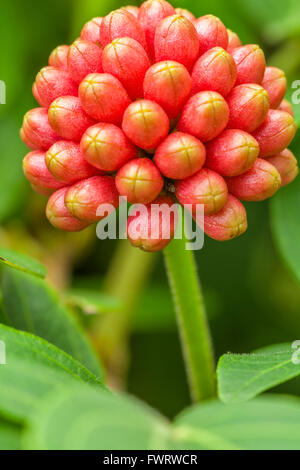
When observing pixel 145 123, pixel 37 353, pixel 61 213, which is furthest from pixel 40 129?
pixel 37 353

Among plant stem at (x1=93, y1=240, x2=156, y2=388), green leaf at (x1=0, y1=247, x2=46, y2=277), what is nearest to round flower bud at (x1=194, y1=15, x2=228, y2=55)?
green leaf at (x1=0, y1=247, x2=46, y2=277)

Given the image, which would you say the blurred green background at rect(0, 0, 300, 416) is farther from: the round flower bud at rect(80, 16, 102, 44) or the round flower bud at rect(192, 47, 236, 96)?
the round flower bud at rect(192, 47, 236, 96)

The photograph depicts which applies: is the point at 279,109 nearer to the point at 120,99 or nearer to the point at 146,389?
the point at 120,99

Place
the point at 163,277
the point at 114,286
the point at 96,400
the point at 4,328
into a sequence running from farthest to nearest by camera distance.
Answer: the point at 163,277 → the point at 114,286 → the point at 4,328 → the point at 96,400

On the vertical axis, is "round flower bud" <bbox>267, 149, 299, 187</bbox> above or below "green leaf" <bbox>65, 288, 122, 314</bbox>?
above

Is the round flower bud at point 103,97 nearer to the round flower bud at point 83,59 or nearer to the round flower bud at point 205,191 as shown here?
the round flower bud at point 83,59
